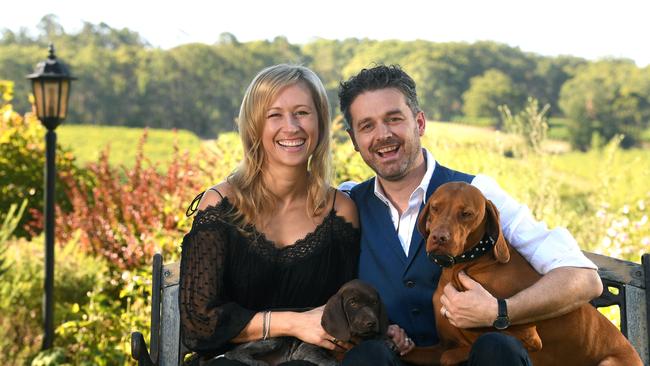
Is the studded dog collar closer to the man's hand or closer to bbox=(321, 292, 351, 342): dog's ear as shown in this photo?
the man's hand

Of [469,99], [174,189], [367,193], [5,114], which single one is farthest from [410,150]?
[469,99]

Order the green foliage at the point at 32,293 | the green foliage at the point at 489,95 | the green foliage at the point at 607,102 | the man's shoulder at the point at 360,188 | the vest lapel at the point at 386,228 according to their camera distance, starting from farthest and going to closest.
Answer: the green foliage at the point at 607,102
the green foliage at the point at 489,95
the green foliage at the point at 32,293
the man's shoulder at the point at 360,188
the vest lapel at the point at 386,228

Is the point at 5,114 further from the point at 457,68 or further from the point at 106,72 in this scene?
the point at 457,68

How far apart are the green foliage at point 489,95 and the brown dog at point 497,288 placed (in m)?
14.5

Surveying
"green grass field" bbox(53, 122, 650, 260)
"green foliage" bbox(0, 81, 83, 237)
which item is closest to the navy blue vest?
"green grass field" bbox(53, 122, 650, 260)

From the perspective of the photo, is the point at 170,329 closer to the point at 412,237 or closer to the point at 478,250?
the point at 412,237

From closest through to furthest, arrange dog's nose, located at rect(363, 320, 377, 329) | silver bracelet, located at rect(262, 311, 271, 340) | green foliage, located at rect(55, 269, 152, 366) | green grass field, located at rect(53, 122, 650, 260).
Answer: dog's nose, located at rect(363, 320, 377, 329) → silver bracelet, located at rect(262, 311, 271, 340) → green foliage, located at rect(55, 269, 152, 366) → green grass field, located at rect(53, 122, 650, 260)

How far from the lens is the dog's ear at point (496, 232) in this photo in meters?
2.95

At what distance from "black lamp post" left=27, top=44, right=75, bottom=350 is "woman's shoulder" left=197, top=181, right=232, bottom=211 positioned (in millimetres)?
3668

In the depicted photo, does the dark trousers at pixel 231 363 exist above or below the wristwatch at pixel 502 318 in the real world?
below

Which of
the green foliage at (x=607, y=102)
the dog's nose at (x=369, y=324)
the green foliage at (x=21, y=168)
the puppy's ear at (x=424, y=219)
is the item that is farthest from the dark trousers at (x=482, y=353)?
the green foliage at (x=607, y=102)

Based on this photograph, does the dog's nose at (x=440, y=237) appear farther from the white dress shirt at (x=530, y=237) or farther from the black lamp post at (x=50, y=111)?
the black lamp post at (x=50, y=111)

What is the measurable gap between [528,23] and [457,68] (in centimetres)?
185

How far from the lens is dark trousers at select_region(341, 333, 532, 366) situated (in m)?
2.68
